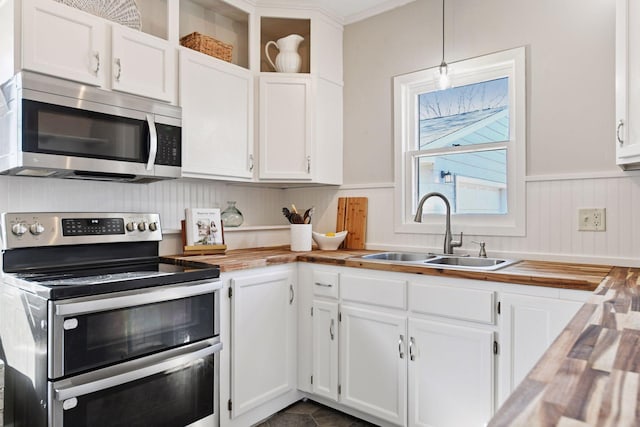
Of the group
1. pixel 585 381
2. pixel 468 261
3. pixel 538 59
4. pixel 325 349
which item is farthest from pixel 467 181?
pixel 585 381

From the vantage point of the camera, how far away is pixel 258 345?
2.25m

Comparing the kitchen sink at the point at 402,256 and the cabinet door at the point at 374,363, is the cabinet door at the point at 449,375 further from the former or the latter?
the kitchen sink at the point at 402,256

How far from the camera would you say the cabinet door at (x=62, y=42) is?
1729 mm

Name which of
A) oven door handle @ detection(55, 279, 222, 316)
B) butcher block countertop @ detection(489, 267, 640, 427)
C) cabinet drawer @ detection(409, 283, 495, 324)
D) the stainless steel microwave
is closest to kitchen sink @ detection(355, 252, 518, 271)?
cabinet drawer @ detection(409, 283, 495, 324)

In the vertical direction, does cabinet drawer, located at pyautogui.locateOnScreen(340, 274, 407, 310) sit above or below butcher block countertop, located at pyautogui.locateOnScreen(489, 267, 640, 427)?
below

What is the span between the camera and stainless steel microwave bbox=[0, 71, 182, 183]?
67.1 inches

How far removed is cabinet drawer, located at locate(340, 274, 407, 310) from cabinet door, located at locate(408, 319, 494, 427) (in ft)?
0.41

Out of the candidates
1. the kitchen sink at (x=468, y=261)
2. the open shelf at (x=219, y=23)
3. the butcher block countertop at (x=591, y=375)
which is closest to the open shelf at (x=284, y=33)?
the open shelf at (x=219, y=23)

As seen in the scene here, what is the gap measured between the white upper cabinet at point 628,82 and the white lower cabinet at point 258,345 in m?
1.69

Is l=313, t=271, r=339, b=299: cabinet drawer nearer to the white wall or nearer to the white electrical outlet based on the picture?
the white wall

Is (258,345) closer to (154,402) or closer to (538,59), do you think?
(154,402)

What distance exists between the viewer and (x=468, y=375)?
186cm

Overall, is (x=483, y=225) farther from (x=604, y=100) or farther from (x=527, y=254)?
(x=604, y=100)

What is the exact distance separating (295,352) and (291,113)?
1.50 meters
